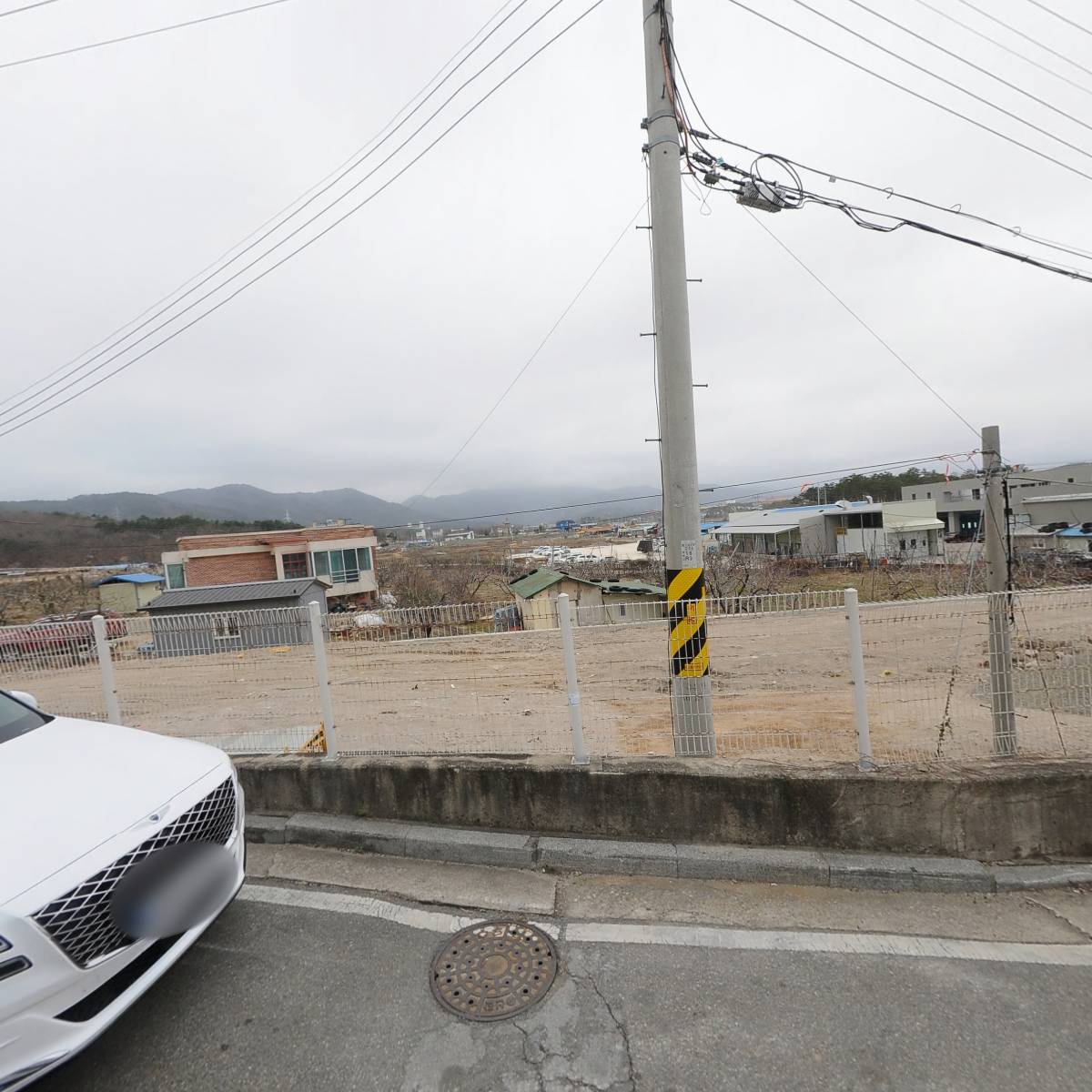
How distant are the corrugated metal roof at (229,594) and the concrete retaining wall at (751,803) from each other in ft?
53.1

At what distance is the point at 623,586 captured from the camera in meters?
18.5

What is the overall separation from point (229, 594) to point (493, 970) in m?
20.3

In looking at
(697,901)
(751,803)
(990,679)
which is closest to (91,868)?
(697,901)

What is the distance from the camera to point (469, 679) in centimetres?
612

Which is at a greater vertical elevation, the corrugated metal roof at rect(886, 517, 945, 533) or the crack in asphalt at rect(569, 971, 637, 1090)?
the crack in asphalt at rect(569, 971, 637, 1090)

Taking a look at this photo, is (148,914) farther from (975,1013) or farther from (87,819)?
(975,1013)

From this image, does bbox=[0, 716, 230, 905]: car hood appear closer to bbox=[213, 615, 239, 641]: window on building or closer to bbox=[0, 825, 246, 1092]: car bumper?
bbox=[0, 825, 246, 1092]: car bumper

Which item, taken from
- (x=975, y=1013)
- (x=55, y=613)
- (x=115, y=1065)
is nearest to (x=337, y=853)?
Answer: (x=115, y=1065)

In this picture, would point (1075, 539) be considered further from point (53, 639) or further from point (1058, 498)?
point (53, 639)

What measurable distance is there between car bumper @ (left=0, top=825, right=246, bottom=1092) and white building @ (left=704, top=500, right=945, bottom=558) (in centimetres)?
3910

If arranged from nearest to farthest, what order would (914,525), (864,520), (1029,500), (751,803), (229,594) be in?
(751,803) → (229,594) → (914,525) → (864,520) → (1029,500)

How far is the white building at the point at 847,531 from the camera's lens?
3916cm

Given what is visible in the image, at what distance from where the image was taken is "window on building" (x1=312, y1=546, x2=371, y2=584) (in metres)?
36.1

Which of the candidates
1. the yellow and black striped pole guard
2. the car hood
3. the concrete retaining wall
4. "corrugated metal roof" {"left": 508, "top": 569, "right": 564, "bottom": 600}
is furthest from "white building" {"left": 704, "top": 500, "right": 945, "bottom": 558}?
the car hood
